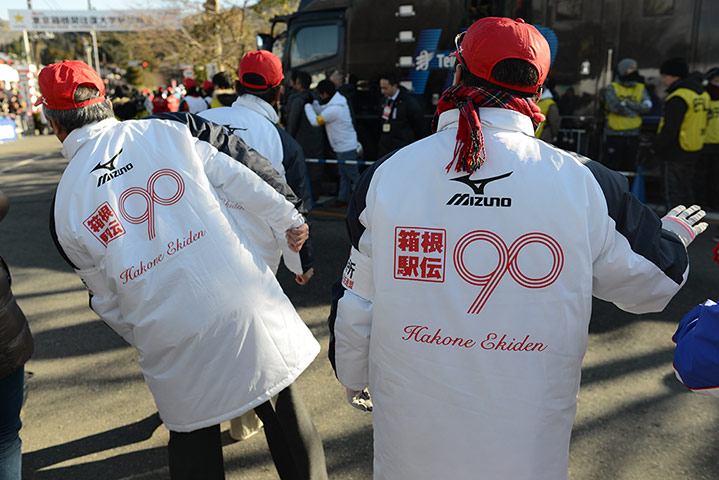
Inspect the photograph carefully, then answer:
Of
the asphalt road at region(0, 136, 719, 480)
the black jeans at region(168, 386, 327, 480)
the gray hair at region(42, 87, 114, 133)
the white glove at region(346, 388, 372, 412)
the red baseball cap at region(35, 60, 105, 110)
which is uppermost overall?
the red baseball cap at region(35, 60, 105, 110)

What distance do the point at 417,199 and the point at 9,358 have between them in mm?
1696

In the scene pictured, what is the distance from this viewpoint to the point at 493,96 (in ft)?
5.06

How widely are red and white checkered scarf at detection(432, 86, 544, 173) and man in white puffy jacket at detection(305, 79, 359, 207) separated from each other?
680 cm

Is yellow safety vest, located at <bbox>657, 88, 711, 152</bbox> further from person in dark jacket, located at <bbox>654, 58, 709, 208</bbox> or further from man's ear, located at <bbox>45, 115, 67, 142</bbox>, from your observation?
man's ear, located at <bbox>45, 115, 67, 142</bbox>

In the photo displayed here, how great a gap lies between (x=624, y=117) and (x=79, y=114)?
701 cm

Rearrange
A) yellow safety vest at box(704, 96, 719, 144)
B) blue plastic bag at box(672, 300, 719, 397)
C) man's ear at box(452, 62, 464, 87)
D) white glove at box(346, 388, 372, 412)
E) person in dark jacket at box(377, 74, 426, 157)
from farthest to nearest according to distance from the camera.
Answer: person in dark jacket at box(377, 74, 426, 157) → yellow safety vest at box(704, 96, 719, 144) → white glove at box(346, 388, 372, 412) → man's ear at box(452, 62, 464, 87) → blue plastic bag at box(672, 300, 719, 397)

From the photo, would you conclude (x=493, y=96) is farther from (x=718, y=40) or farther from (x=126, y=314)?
(x=718, y=40)

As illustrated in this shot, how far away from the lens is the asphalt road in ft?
9.53

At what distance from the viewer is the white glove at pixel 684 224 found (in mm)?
1753

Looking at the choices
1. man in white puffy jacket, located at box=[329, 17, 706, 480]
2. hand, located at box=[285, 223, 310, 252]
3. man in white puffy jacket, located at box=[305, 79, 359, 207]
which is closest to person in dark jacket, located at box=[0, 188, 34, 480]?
hand, located at box=[285, 223, 310, 252]

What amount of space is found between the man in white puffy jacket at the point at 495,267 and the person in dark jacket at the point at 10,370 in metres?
1.49

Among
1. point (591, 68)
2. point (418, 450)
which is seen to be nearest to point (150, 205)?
point (418, 450)

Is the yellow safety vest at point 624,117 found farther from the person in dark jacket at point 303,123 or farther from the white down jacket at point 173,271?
the white down jacket at point 173,271

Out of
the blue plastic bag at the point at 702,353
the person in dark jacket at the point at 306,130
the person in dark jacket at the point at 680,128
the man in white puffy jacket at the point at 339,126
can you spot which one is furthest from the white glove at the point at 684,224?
the person in dark jacket at the point at 306,130
